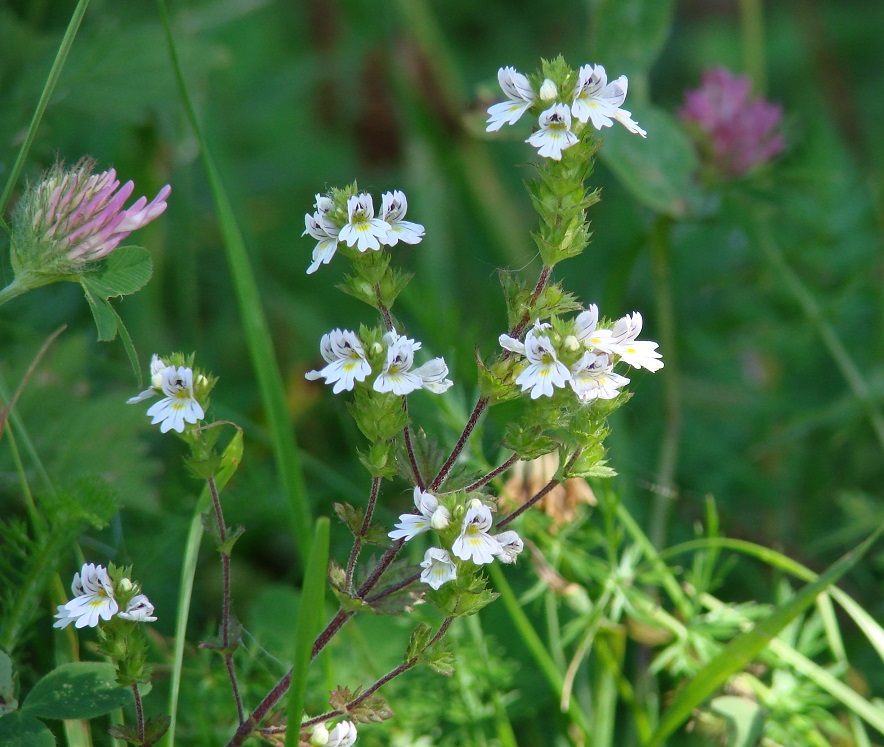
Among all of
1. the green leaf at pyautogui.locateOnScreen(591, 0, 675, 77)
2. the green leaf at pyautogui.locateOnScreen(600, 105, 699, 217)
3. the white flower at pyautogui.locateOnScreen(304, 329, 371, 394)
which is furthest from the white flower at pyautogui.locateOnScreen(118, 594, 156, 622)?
the green leaf at pyautogui.locateOnScreen(591, 0, 675, 77)

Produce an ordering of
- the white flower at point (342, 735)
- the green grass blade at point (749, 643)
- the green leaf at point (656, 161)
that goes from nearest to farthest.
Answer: the white flower at point (342, 735) < the green grass blade at point (749, 643) < the green leaf at point (656, 161)

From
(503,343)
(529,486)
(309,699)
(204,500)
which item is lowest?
(309,699)

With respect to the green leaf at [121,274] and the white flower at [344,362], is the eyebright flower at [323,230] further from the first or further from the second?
the green leaf at [121,274]

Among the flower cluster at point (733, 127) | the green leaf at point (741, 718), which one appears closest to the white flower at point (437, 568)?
the green leaf at point (741, 718)

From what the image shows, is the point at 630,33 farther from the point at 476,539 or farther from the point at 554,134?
the point at 476,539

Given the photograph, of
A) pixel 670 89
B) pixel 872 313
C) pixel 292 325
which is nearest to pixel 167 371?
Result: pixel 292 325

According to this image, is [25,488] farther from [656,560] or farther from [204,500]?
[656,560]

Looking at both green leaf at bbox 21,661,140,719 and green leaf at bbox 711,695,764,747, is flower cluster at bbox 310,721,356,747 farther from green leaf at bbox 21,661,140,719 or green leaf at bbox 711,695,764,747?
green leaf at bbox 711,695,764,747

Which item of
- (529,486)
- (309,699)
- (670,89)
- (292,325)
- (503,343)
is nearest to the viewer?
(503,343)
